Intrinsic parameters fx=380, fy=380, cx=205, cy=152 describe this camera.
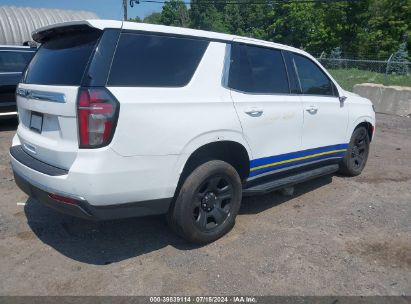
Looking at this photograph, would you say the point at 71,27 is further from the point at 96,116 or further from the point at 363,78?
the point at 363,78

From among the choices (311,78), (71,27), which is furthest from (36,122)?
(311,78)

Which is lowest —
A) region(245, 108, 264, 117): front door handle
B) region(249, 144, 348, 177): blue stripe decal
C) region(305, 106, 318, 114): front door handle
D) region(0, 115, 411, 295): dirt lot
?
region(0, 115, 411, 295): dirt lot

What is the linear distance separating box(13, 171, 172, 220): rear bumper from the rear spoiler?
1.34m

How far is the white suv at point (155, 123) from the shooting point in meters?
2.84

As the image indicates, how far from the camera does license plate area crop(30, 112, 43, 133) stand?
3264mm

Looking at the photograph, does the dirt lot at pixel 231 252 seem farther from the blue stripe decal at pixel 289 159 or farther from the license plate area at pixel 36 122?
the license plate area at pixel 36 122

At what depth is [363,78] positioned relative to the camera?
17.7 m

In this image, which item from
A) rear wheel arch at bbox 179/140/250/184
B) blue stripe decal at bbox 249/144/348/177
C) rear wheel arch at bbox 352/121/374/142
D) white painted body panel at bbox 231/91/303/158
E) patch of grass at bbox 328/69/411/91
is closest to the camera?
rear wheel arch at bbox 179/140/250/184

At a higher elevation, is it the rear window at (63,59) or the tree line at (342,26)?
the tree line at (342,26)

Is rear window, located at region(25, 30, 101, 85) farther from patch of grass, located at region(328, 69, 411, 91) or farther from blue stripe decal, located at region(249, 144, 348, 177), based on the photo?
patch of grass, located at region(328, 69, 411, 91)

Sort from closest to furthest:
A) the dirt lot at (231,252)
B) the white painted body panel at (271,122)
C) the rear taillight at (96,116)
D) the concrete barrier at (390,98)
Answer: the rear taillight at (96,116)
the dirt lot at (231,252)
the white painted body panel at (271,122)
the concrete barrier at (390,98)

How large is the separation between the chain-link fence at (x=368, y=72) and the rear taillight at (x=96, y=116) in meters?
15.1

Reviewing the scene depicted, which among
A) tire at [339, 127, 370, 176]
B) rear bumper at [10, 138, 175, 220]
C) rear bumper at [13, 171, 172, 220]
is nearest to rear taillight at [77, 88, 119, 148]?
rear bumper at [10, 138, 175, 220]

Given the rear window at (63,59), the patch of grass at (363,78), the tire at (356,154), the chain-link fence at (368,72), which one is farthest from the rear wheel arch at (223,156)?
the chain-link fence at (368,72)
